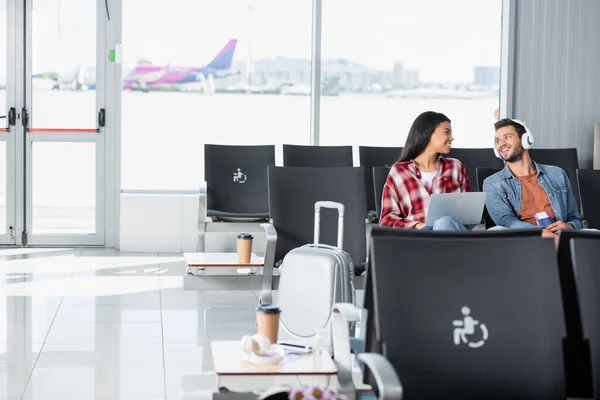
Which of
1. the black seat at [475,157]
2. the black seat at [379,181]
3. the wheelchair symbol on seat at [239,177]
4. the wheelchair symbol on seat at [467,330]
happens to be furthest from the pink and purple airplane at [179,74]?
the wheelchair symbol on seat at [467,330]

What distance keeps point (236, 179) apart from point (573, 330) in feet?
14.2

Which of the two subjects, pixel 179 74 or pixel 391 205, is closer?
pixel 391 205

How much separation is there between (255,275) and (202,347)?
0.42 metres

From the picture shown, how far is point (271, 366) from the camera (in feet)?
7.81

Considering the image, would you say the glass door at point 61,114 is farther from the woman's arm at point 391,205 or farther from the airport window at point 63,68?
the woman's arm at point 391,205

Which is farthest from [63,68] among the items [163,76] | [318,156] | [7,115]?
[318,156]

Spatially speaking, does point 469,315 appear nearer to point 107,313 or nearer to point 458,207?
point 458,207

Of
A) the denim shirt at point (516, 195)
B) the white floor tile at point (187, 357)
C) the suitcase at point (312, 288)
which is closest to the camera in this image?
the suitcase at point (312, 288)

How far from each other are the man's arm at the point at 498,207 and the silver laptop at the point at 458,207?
0.47 meters

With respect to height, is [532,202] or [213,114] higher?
[213,114]

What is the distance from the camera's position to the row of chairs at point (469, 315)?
2.04 meters

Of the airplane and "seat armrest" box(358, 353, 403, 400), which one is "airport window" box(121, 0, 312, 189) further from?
"seat armrest" box(358, 353, 403, 400)

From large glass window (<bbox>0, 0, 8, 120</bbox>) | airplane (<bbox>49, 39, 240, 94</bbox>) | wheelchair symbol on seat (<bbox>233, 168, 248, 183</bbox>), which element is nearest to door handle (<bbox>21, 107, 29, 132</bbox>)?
large glass window (<bbox>0, 0, 8, 120</bbox>)

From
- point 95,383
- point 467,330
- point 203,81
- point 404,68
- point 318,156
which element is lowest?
point 95,383
